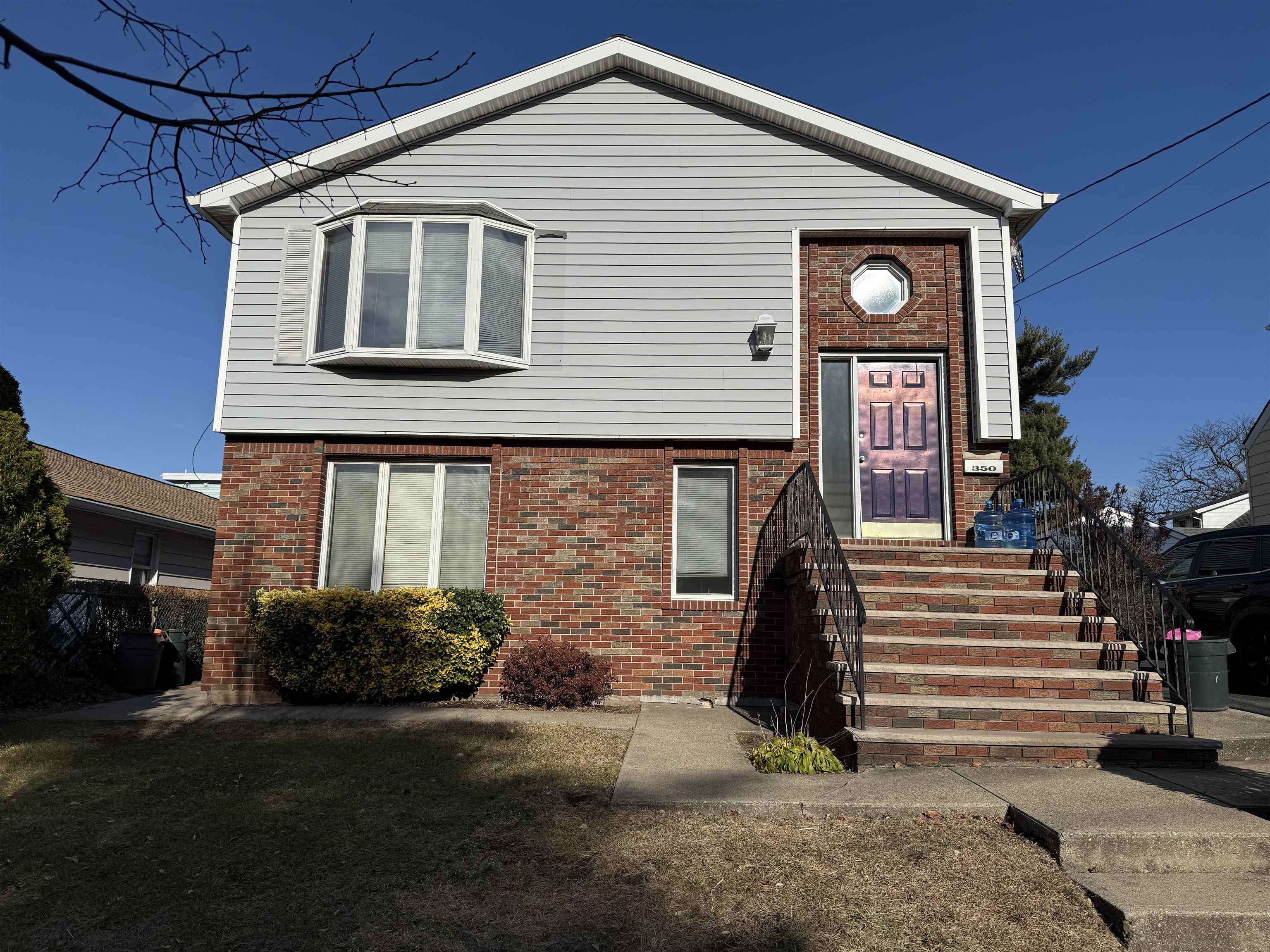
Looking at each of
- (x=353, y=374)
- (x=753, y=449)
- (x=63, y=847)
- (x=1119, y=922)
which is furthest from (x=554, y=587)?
(x=1119, y=922)

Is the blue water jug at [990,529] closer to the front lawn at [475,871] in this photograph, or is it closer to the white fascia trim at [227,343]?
the front lawn at [475,871]

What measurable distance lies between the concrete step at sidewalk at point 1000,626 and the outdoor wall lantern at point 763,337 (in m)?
3.45

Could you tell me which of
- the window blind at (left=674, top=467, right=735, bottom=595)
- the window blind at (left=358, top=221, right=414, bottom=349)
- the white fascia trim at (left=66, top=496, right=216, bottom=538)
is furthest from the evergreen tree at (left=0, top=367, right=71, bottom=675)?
the window blind at (left=674, top=467, right=735, bottom=595)

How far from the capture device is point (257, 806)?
15.9 feet

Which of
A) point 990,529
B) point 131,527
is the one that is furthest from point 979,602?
point 131,527

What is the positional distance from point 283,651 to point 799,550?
5.29 m

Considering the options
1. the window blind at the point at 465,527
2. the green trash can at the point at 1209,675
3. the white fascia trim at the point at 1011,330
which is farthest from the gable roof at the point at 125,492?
the green trash can at the point at 1209,675

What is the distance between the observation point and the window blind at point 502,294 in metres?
8.84

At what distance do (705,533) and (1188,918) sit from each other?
5.91 metres

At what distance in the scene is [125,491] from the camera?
14633 millimetres

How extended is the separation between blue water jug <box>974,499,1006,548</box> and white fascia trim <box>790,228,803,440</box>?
6.96 feet

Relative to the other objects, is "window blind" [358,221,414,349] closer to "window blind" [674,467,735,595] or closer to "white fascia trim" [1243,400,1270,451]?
"window blind" [674,467,735,595]

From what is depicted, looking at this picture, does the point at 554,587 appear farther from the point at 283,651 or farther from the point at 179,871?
the point at 179,871

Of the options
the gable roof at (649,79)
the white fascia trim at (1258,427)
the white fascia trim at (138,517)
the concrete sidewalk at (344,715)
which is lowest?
the concrete sidewalk at (344,715)
